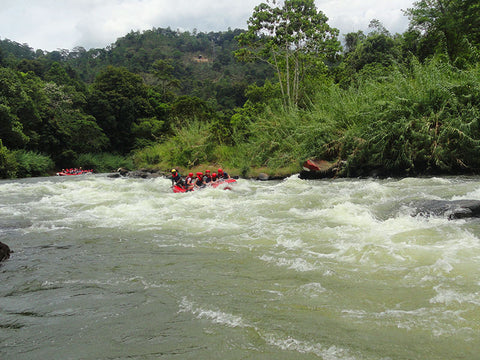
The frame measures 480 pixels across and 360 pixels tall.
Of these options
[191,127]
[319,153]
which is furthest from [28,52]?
[319,153]

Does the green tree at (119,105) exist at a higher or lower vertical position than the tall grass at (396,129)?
higher

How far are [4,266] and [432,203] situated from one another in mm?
6158

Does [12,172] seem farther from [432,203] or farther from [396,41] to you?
[396,41]

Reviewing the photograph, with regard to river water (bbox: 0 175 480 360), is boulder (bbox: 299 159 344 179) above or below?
below

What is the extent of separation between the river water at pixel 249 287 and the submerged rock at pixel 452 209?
0.21 meters

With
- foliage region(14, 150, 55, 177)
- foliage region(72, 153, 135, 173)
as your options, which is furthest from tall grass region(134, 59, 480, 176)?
foliage region(72, 153, 135, 173)

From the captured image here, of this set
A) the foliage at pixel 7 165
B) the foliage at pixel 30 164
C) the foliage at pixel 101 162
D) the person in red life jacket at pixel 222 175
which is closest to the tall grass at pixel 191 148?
the person in red life jacket at pixel 222 175

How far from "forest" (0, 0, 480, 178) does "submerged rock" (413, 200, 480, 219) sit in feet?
17.0

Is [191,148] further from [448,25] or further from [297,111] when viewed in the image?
[448,25]

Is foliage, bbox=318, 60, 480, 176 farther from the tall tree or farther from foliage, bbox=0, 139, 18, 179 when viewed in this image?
foliage, bbox=0, 139, 18, 179

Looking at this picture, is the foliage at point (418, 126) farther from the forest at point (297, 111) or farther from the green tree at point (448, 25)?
the green tree at point (448, 25)

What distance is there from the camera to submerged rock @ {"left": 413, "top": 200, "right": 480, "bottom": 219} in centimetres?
506

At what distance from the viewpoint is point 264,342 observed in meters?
2.33

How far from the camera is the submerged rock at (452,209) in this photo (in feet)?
16.6
